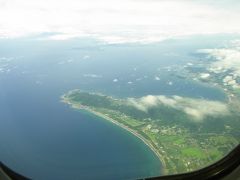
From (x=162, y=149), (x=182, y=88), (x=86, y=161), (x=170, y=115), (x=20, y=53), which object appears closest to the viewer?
(x=20, y=53)

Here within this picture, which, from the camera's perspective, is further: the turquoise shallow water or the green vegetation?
the green vegetation

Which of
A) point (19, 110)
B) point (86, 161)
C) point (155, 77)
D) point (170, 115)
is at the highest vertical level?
point (155, 77)

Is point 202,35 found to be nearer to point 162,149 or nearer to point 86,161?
point 162,149

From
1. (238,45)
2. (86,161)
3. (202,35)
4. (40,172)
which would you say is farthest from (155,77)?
(40,172)

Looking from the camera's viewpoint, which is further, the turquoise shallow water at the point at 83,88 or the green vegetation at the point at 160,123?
the green vegetation at the point at 160,123

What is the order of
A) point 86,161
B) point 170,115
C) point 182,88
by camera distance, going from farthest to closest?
point 182,88 < point 170,115 < point 86,161

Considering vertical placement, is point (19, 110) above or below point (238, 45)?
below

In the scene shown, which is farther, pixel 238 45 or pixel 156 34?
pixel 156 34
